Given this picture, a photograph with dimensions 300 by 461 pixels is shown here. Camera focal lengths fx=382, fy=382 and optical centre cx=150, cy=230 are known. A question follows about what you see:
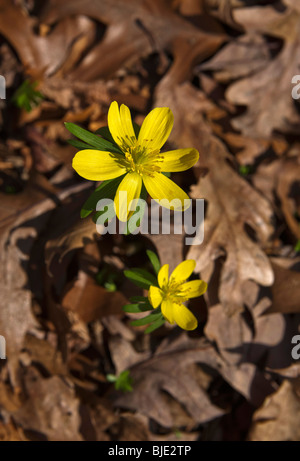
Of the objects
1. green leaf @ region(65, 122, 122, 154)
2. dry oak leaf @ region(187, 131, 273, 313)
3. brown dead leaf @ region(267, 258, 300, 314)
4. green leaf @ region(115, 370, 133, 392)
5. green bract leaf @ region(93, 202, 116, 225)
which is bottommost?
green leaf @ region(115, 370, 133, 392)

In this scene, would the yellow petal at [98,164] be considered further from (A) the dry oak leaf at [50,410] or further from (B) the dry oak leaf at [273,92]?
(B) the dry oak leaf at [273,92]

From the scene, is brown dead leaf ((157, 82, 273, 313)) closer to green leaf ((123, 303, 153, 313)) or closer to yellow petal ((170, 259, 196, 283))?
yellow petal ((170, 259, 196, 283))

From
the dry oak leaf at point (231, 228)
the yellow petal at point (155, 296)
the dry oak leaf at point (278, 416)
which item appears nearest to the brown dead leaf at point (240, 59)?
the dry oak leaf at point (231, 228)

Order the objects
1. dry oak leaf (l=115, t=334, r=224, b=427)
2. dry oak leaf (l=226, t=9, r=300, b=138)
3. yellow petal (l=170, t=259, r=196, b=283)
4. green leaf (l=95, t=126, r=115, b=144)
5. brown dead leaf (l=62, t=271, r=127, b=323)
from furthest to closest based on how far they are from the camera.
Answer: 1. dry oak leaf (l=226, t=9, r=300, b=138)
2. dry oak leaf (l=115, t=334, r=224, b=427)
3. brown dead leaf (l=62, t=271, r=127, b=323)
4. yellow petal (l=170, t=259, r=196, b=283)
5. green leaf (l=95, t=126, r=115, b=144)

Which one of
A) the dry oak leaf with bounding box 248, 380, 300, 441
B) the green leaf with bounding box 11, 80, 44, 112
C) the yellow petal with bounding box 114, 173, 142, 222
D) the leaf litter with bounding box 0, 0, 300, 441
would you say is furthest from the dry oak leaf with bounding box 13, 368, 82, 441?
the green leaf with bounding box 11, 80, 44, 112

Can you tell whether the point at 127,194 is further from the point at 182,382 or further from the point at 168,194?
the point at 182,382

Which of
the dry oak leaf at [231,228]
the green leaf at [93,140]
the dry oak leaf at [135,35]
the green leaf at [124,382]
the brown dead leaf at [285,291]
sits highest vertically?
the dry oak leaf at [135,35]
